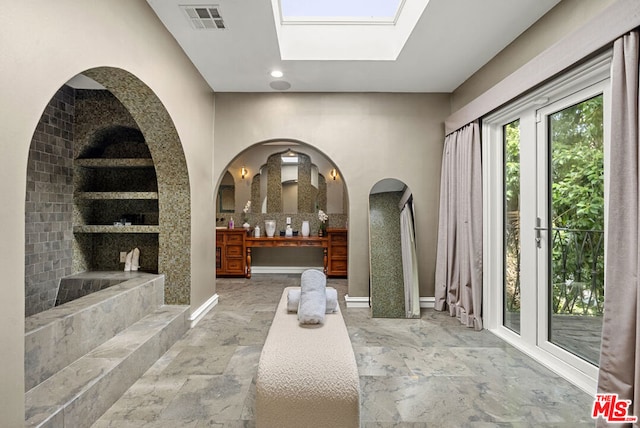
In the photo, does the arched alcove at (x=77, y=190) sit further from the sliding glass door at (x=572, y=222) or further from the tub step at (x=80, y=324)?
the sliding glass door at (x=572, y=222)

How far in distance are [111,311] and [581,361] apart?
3394 mm

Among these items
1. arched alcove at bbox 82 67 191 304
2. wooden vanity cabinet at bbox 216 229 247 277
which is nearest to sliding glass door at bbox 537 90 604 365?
arched alcove at bbox 82 67 191 304

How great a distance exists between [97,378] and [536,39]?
3.78 meters

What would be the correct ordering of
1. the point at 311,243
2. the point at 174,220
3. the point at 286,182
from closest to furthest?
the point at 174,220, the point at 311,243, the point at 286,182

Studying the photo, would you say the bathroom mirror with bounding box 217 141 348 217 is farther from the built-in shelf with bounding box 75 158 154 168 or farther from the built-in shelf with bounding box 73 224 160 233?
the built-in shelf with bounding box 73 224 160 233

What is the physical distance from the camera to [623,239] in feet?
5.46

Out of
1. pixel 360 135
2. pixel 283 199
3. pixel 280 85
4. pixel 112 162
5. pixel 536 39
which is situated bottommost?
pixel 283 199

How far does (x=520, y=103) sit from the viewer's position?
2.63 meters

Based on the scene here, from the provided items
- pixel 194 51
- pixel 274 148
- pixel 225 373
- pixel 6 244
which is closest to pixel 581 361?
pixel 225 373

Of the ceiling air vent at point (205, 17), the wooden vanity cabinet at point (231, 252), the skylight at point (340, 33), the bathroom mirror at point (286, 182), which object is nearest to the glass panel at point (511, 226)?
the skylight at point (340, 33)

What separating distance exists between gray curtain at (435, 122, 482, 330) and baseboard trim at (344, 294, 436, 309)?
14cm

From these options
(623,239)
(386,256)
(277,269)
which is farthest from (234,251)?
(623,239)

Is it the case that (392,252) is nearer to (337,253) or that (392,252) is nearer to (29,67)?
(337,253)

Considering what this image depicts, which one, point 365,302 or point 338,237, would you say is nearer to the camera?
point 365,302
